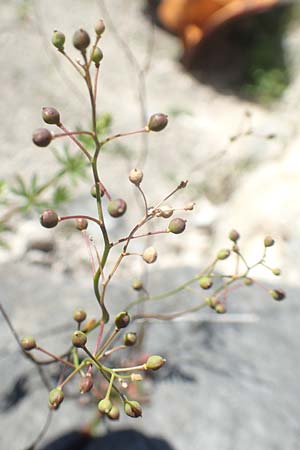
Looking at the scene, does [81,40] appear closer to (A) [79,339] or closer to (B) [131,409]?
→ (A) [79,339]

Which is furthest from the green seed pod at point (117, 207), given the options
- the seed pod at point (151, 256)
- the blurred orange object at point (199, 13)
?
the blurred orange object at point (199, 13)

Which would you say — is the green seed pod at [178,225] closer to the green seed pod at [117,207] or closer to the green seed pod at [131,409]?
the green seed pod at [117,207]

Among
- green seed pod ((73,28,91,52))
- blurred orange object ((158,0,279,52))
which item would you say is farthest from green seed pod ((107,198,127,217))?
blurred orange object ((158,0,279,52))

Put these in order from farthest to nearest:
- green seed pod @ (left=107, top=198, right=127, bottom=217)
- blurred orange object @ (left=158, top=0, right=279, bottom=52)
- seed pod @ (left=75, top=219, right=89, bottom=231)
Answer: blurred orange object @ (left=158, top=0, right=279, bottom=52), seed pod @ (left=75, top=219, right=89, bottom=231), green seed pod @ (left=107, top=198, right=127, bottom=217)

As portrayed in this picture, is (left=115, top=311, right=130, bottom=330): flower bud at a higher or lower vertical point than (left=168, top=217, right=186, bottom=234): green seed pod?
lower

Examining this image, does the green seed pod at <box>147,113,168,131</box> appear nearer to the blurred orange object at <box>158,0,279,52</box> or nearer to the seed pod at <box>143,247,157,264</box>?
the seed pod at <box>143,247,157,264</box>

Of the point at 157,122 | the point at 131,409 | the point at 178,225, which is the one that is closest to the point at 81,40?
the point at 157,122

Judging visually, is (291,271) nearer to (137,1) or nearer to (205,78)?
(205,78)

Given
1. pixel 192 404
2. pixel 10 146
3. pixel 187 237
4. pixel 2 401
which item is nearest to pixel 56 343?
pixel 2 401
